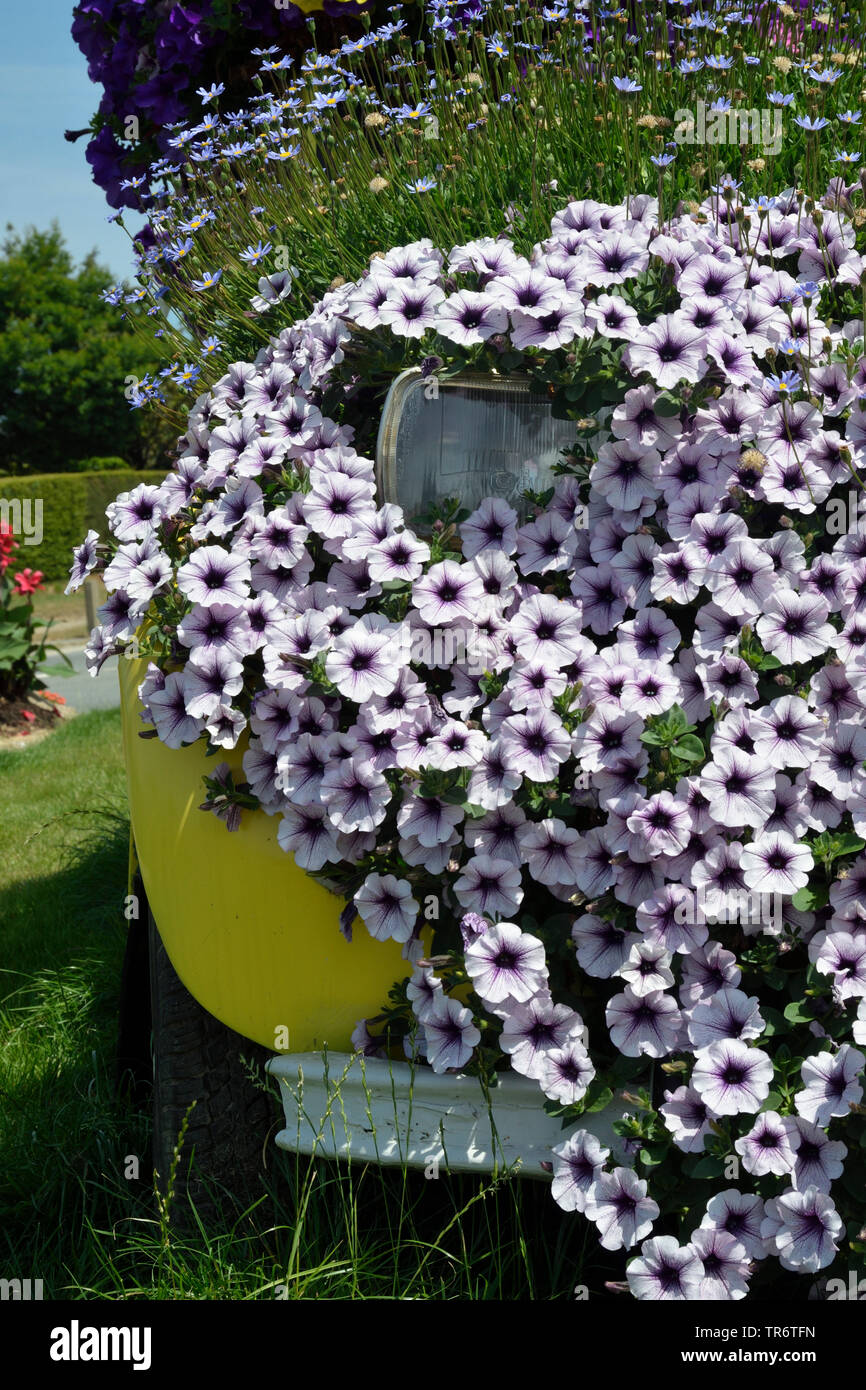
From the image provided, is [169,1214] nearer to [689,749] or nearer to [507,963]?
[507,963]

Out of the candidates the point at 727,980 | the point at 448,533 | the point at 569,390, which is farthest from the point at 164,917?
the point at 569,390

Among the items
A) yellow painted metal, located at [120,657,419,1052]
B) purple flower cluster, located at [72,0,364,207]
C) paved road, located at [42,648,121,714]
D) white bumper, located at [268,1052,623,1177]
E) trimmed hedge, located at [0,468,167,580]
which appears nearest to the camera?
white bumper, located at [268,1052,623,1177]

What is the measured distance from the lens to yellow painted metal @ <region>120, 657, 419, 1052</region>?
233 cm

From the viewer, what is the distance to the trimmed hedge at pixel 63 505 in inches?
719

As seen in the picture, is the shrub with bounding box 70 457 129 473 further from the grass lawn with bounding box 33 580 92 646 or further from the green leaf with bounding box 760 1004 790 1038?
the green leaf with bounding box 760 1004 790 1038

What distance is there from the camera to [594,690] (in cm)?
221

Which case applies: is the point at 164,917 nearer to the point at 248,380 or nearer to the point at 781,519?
the point at 248,380

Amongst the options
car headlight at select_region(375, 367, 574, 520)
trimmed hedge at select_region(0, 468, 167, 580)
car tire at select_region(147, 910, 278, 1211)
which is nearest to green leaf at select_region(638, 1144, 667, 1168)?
car tire at select_region(147, 910, 278, 1211)

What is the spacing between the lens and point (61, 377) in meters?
27.2

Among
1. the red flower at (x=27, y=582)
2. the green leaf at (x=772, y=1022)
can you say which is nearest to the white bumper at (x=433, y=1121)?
the green leaf at (x=772, y=1022)

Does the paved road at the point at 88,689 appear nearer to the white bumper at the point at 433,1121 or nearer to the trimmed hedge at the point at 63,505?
the trimmed hedge at the point at 63,505

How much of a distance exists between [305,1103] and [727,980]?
832 mm

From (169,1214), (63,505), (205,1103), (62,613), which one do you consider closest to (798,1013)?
(205,1103)

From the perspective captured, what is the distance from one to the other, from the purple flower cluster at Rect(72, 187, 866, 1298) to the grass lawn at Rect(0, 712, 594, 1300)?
368 millimetres
